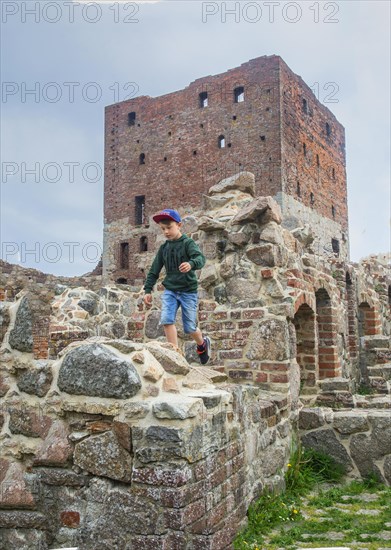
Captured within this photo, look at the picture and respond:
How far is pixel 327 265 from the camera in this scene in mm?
7129

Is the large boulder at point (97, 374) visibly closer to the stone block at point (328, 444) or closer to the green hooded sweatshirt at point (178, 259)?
the green hooded sweatshirt at point (178, 259)

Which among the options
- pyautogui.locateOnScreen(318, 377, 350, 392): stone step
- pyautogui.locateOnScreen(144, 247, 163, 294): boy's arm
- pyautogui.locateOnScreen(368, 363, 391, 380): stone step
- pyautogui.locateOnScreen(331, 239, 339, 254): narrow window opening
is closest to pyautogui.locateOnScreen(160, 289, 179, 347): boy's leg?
pyautogui.locateOnScreen(144, 247, 163, 294): boy's arm

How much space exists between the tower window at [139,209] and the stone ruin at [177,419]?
21.8 metres

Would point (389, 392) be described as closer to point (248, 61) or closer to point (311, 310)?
point (311, 310)

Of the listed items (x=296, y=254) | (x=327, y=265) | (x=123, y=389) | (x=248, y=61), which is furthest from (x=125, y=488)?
(x=248, y=61)

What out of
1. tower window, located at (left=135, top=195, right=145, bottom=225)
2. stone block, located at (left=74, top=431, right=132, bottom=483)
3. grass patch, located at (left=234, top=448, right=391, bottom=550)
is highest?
tower window, located at (left=135, top=195, right=145, bottom=225)

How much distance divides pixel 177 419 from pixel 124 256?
83.2ft

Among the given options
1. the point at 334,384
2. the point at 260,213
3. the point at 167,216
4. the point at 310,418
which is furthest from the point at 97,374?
the point at 334,384

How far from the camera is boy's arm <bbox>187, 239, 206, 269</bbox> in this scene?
13.8 ft

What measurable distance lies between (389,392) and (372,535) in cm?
398

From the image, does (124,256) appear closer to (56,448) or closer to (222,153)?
(222,153)

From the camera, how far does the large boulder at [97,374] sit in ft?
9.40

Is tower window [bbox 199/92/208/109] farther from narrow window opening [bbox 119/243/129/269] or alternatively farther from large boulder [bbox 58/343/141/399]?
large boulder [bbox 58/343/141/399]

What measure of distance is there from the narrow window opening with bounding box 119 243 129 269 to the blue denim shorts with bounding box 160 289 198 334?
2305cm
